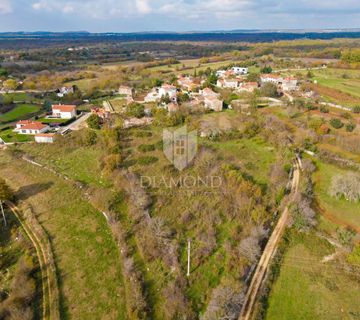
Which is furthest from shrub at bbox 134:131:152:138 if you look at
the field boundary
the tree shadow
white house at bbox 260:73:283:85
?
white house at bbox 260:73:283:85

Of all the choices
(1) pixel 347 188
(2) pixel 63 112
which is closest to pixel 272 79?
(2) pixel 63 112

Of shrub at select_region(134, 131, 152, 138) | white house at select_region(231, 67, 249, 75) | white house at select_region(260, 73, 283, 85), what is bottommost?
shrub at select_region(134, 131, 152, 138)

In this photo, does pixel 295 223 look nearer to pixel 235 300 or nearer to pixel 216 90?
pixel 235 300

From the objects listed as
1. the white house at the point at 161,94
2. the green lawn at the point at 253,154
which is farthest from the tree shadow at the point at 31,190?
the white house at the point at 161,94

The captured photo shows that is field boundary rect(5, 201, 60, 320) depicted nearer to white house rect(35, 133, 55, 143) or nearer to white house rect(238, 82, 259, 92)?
white house rect(35, 133, 55, 143)

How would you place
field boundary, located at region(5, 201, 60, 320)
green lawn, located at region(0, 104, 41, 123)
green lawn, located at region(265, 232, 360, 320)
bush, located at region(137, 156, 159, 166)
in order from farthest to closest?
green lawn, located at region(0, 104, 41, 123)
bush, located at region(137, 156, 159, 166)
field boundary, located at region(5, 201, 60, 320)
green lawn, located at region(265, 232, 360, 320)

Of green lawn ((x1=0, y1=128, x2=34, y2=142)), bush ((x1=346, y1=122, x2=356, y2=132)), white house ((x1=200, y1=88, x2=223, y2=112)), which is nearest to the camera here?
green lawn ((x1=0, y1=128, x2=34, y2=142))

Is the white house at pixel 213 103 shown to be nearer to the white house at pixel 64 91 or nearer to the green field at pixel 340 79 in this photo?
the green field at pixel 340 79
